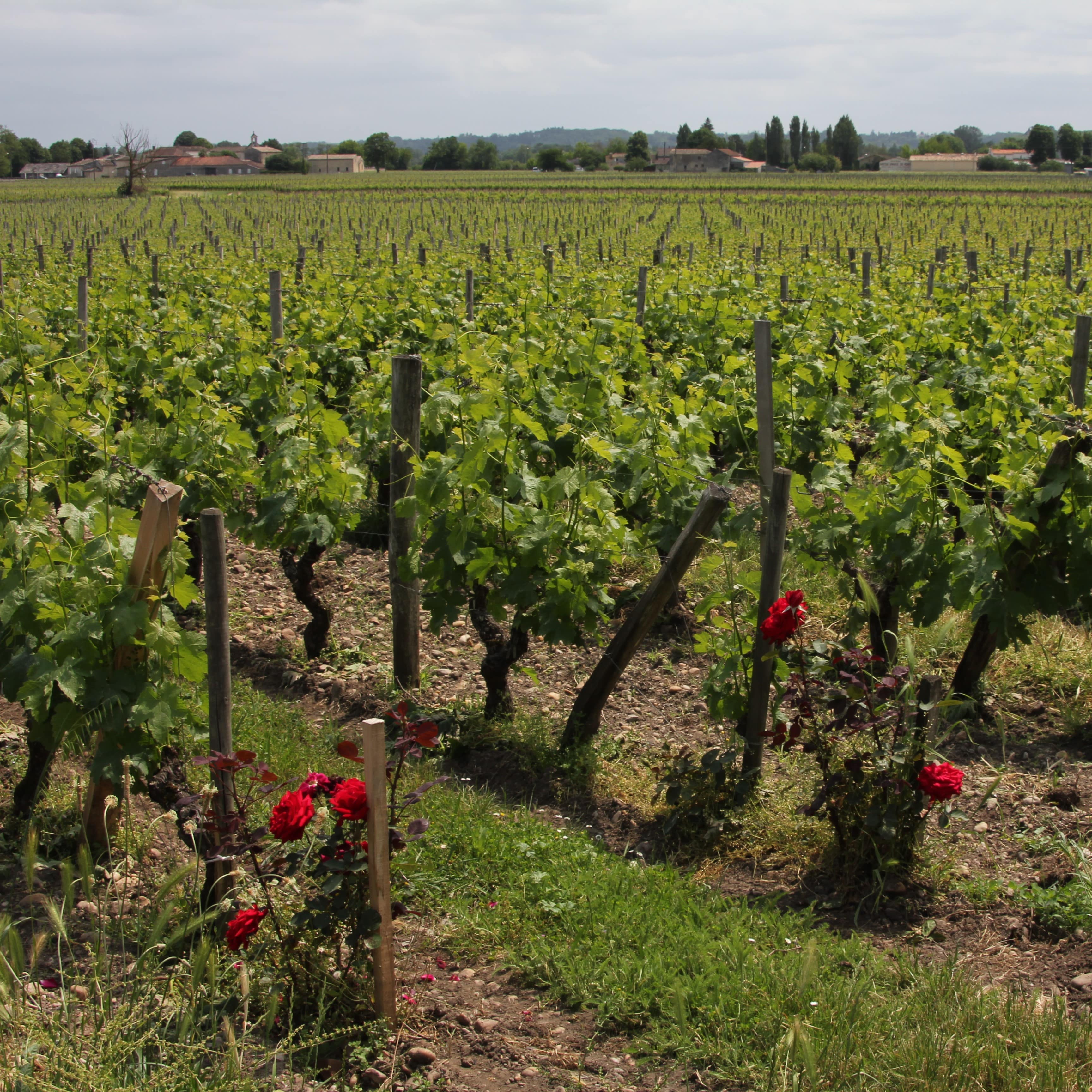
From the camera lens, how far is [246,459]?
5.84 m

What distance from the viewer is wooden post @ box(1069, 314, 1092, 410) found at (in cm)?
498

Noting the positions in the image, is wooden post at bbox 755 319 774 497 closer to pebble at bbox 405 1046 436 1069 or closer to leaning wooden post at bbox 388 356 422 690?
leaning wooden post at bbox 388 356 422 690

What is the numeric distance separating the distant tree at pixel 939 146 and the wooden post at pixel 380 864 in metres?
157

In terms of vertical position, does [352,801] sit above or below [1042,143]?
below

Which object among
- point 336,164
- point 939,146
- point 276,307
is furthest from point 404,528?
point 939,146

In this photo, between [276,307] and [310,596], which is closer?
[310,596]

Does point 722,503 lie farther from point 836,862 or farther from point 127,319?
point 127,319

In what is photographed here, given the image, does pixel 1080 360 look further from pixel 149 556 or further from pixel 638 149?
pixel 638 149

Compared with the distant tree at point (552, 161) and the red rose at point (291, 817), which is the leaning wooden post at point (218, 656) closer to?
the red rose at point (291, 817)

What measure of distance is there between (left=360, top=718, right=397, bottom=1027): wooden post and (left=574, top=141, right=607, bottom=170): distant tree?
12239 centimetres

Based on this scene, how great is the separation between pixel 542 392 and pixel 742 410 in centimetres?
156

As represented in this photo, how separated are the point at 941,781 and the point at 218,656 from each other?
2.31 metres

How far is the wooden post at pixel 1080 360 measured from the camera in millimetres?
4977

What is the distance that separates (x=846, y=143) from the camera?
115m
